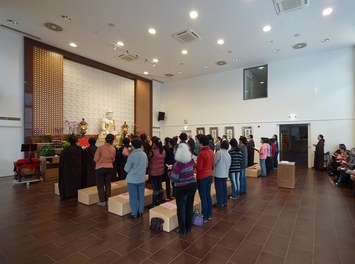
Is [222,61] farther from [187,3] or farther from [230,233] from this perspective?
[230,233]

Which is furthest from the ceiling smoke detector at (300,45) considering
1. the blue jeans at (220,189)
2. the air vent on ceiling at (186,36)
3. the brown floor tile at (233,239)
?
the brown floor tile at (233,239)

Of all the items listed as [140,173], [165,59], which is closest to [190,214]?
[140,173]

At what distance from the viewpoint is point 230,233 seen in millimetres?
2867

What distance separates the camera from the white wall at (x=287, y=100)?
8.26 metres

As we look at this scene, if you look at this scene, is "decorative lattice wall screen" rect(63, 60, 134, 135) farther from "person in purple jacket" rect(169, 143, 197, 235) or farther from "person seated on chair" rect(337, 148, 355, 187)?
"person seated on chair" rect(337, 148, 355, 187)

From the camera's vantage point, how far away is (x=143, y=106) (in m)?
12.4

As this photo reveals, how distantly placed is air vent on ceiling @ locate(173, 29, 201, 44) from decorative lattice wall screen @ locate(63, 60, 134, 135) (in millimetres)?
5065

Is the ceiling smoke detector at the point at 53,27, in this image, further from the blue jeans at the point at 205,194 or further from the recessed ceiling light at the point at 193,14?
the blue jeans at the point at 205,194

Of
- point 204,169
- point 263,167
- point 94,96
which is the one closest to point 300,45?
point 263,167

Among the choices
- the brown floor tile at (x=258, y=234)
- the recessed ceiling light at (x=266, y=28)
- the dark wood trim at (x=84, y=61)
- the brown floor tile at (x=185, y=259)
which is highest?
the recessed ceiling light at (x=266, y=28)

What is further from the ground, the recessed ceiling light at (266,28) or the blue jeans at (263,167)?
the recessed ceiling light at (266,28)

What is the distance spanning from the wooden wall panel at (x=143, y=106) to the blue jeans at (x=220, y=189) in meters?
8.84

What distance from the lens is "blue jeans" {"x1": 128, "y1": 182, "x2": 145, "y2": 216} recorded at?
3297mm

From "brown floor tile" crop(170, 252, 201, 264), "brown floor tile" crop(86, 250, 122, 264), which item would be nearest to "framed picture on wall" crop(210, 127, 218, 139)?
"brown floor tile" crop(170, 252, 201, 264)
